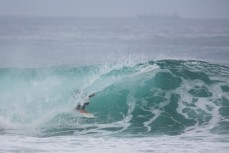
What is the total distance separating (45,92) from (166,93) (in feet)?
22.0

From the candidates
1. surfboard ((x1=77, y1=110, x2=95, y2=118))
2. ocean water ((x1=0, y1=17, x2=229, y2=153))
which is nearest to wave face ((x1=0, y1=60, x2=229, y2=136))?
ocean water ((x1=0, y1=17, x2=229, y2=153))

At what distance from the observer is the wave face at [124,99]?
54.0ft

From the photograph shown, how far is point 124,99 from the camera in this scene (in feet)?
68.3

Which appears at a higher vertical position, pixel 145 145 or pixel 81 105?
pixel 81 105

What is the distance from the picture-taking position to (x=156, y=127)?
16562 mm

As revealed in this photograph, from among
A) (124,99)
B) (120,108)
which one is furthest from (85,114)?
(124,99)

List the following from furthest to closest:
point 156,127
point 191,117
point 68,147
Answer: point 191,117
point 156,127
point 68,147

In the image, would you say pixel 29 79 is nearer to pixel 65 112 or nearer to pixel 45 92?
pixel 45 92

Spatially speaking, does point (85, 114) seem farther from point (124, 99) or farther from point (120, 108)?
point (124, 99)

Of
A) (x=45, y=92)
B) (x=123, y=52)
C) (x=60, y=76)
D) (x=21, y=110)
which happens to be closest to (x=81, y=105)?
(x=21, y=110)

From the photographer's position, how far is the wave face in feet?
54.0

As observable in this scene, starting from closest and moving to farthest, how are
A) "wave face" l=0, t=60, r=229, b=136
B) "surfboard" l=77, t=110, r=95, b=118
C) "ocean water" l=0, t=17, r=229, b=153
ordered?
"ocean water" l=0, t=17, r=229, b=153 < "wave face" l=0, t=60, r=229, b=136 < "surfboard" l=77, t=110, r=95, b=118

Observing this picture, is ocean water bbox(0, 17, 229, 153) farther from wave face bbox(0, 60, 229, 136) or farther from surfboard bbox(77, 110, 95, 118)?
surfboard bbox(77, 110, 95, 118)

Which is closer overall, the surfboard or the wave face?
the wave face
